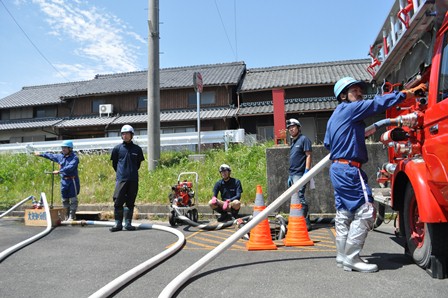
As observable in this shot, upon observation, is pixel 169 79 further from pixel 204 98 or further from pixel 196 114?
pixel 196 114

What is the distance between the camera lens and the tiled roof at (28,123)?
72.9 ft

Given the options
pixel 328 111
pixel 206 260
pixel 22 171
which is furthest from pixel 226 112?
pixel 206 260

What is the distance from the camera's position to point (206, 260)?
11.2ft

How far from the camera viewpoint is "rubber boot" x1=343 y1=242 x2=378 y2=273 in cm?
331

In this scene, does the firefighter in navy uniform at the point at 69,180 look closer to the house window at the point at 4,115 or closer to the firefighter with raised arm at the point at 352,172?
the firefighter with raised arm at the point at 352,172

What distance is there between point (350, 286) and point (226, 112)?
16.8m

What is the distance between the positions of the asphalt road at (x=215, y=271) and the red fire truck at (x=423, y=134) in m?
0.32

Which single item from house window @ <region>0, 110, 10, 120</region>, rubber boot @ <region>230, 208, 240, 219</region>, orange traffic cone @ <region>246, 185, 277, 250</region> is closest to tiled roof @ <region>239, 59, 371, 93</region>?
rubber boot @ <region>230, 208, 240, 219</region>

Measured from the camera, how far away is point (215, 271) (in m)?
3.56

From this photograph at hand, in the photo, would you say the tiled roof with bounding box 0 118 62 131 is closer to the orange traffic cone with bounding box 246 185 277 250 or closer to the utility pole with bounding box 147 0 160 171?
the utility pole with bounding box 147 0 160 171

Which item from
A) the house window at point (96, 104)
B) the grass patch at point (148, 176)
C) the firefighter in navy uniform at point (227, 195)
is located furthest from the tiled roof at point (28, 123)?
the firefighter in navy uniform at point (227, 195)

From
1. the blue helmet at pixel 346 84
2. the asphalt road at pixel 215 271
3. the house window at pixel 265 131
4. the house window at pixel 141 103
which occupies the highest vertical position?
the house window at pixel 141 103

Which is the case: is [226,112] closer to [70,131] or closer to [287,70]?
[287,70]

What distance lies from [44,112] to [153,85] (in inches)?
674
